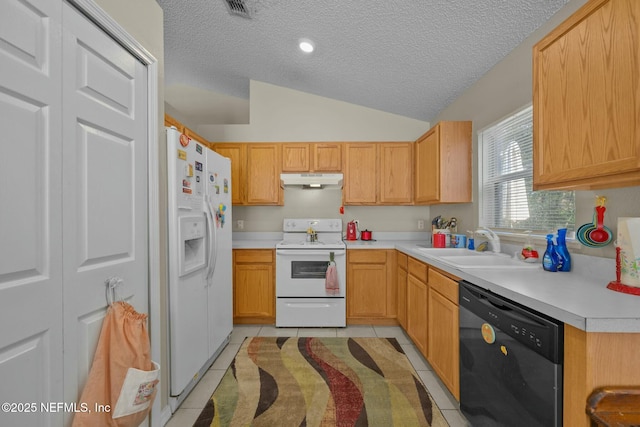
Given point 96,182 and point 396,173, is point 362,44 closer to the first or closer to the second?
point 396,173

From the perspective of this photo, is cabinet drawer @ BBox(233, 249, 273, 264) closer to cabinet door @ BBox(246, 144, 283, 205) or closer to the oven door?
the oven door

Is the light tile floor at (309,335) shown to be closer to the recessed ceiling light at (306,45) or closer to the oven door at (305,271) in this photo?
the oven door at (305,271)

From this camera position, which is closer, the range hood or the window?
the window

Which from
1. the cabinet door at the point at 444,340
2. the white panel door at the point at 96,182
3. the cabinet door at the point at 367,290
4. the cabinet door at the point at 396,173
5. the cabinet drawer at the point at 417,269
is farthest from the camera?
the cabinet door at the point at 396,173

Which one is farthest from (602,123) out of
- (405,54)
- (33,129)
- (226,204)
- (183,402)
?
(183,402)

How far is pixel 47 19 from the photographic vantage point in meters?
0.98

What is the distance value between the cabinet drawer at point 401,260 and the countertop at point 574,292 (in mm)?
886

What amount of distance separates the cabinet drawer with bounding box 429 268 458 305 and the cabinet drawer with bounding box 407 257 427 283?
0.43 ft

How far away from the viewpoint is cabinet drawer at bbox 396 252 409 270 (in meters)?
2.75

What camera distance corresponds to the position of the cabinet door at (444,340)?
168 cm

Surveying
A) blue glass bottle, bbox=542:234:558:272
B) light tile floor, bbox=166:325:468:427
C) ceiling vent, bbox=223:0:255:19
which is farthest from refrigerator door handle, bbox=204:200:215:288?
blue glass bottle, bbox=542:234:558:272

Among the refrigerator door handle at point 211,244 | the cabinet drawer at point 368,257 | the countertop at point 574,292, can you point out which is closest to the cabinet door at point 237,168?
the refrigerator door handle at point 211,244

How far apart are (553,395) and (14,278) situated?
6.19 ft

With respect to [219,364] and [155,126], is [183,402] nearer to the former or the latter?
[219,364]
